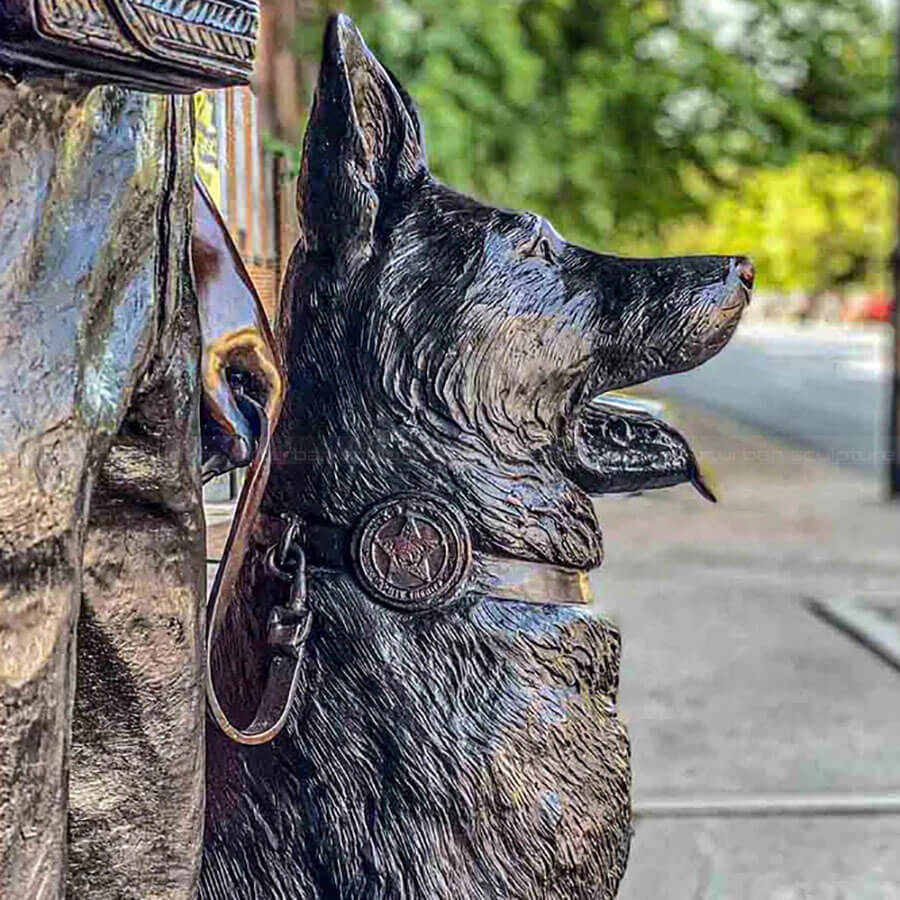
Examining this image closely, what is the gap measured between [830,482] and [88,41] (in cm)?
1239

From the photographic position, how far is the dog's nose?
6.47ft

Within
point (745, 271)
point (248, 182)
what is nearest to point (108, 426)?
point (745, 271)

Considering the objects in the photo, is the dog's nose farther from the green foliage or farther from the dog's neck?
the green foliage

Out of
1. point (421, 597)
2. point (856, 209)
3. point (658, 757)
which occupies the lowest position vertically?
point (658, 757)

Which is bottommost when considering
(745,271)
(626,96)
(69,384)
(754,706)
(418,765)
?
(754,706)

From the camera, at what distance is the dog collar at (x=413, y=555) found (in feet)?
5.84

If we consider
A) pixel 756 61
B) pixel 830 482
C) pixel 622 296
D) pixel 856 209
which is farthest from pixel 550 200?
pixel 856 209

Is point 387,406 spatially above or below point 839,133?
below

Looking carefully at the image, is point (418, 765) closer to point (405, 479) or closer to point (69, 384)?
point (405, 479)

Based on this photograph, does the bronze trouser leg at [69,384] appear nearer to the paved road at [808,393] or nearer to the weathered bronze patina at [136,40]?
the weathered bronze patina at [136,40]

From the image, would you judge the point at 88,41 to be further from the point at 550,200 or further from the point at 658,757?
the point at 550,200

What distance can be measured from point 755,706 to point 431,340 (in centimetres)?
449

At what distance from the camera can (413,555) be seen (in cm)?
178

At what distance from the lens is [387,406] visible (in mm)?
1790
